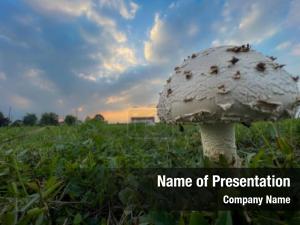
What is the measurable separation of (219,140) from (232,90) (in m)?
0.65

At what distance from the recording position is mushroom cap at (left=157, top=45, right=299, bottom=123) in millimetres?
1853

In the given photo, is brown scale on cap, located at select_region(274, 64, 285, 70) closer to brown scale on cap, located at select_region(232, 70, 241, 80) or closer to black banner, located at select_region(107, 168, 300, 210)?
brown scale on cap, located at select_region(232, 70, 241, 80)

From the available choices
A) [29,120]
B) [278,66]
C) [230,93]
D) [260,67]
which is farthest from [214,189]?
[29,120]

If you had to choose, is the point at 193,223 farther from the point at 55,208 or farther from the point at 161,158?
the point at 161,158

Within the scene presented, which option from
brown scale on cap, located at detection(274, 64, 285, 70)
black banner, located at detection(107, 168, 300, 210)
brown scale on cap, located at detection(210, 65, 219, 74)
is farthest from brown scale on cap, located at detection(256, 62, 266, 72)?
black banner, located at detection(107, 168, 300, 210)

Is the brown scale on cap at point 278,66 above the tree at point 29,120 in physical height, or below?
below

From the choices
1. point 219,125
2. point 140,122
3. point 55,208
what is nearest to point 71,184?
point 55,208

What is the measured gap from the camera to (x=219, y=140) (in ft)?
7.79

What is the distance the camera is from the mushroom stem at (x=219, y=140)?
2.33 m

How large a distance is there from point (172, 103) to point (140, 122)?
481cm

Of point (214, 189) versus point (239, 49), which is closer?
point (214, 189)

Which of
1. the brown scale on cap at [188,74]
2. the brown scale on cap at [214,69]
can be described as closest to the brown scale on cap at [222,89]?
the brown scale on cap at [214,69]

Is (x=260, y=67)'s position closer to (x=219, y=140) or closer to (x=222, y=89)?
(x=222, y=89)

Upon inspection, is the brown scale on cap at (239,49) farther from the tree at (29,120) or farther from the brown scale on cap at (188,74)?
the tree at (29,120)
